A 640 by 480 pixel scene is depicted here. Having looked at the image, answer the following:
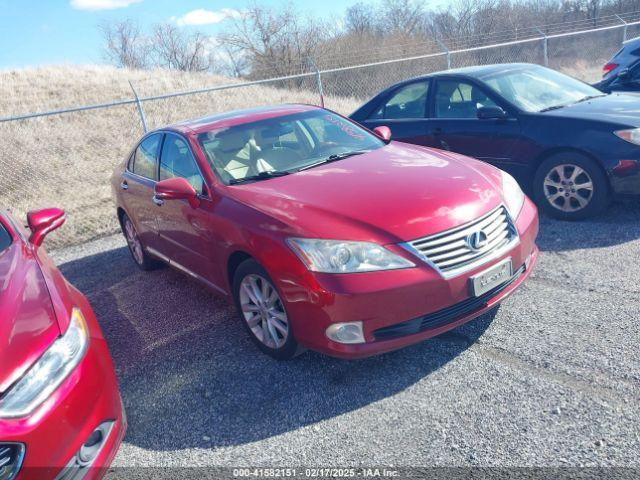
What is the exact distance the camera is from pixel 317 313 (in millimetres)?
2895

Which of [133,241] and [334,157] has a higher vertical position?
[334,157]

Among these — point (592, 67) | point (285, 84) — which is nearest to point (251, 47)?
point (285, 84)

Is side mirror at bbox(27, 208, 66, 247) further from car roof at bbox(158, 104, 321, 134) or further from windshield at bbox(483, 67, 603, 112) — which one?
windshield at bbox(483, 67, 603, 112)

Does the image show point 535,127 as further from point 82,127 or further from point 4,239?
point 82,127

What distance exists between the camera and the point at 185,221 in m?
4.05

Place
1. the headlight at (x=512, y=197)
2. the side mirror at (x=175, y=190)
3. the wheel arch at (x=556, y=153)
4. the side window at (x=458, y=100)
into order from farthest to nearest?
the side window at (x=458, y=100) → the wheel arch at (x=556, y=153) → the side mirror at (x=175, y=190) → the headlight at (x=512, y=197)

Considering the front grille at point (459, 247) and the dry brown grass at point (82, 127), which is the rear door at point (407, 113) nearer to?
the front grille at point (459, 247)

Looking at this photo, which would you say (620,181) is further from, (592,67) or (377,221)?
(592,67)

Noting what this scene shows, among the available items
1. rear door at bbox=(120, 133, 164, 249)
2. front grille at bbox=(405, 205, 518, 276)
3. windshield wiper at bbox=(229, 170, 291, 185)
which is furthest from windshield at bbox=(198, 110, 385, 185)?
front grille at bbox=(405, 205, 518, 276)

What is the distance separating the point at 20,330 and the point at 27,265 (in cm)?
75

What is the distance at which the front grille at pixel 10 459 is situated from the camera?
75.6 inches

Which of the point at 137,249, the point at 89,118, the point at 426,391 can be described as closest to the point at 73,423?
the point at 426,391

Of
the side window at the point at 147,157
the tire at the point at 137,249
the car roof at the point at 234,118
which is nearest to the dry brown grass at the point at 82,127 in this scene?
the tire at the point at 137,249

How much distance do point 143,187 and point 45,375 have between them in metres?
2.96
